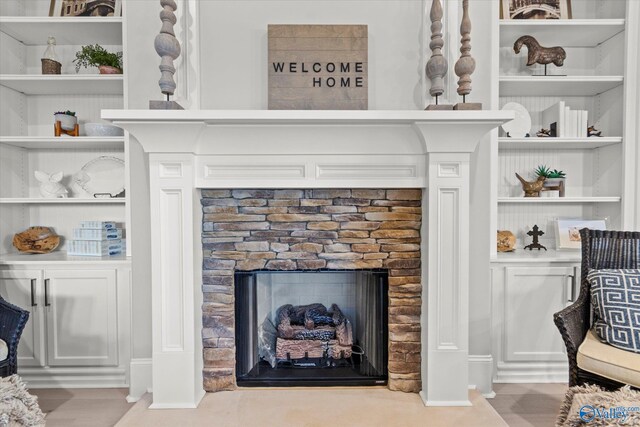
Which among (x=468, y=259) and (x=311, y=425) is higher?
(x=468, y=259)

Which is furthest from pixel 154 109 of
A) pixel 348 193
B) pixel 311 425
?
pixel 311 425

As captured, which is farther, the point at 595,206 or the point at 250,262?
the point at 595,206

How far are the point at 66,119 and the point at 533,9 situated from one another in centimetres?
314

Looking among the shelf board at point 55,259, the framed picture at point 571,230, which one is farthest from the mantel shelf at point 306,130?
the framed picture at point 571,230

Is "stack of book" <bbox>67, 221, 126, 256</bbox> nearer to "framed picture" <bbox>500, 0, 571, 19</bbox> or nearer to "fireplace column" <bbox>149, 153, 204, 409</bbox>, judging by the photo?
"fireplace column" <bbox>149, 153, 204, 409</bbox>

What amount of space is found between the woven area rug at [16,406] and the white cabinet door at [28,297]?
0.71 m

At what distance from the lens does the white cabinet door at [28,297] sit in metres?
2.38

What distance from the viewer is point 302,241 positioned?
220cm

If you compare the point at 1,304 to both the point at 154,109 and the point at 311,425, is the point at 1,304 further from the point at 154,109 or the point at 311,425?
the point at 311,425

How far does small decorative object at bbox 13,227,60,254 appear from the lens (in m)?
2.58

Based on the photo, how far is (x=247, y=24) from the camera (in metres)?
2.29

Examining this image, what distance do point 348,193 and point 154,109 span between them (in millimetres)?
1092

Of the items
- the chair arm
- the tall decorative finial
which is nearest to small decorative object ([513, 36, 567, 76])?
the tall decorative finial

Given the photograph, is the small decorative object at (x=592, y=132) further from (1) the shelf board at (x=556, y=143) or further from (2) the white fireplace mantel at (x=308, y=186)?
(2) the white fireplace mantel at (x=308, y=186)
